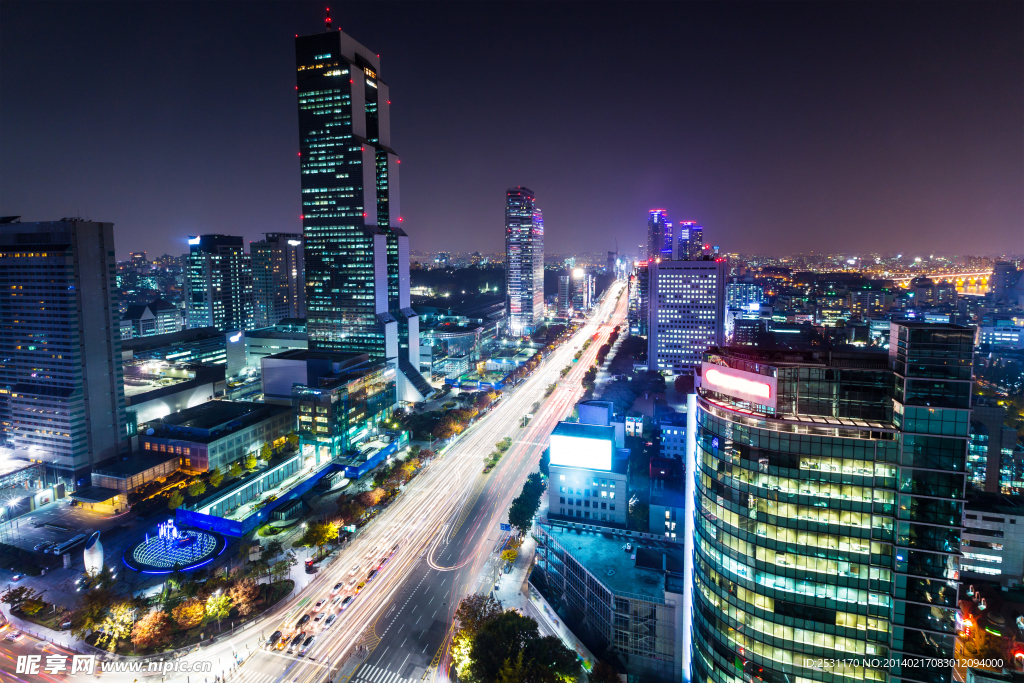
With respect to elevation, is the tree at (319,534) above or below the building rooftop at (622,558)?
below

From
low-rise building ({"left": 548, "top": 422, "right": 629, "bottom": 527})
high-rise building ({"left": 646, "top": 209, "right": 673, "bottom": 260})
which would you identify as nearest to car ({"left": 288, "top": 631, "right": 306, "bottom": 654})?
low-rise building ({"left": 548, "top": 422, "right": 629, "bottom": 527})

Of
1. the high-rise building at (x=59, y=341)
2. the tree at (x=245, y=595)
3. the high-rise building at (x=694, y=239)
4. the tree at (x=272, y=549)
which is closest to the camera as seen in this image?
the tree at (x=245, y=595)

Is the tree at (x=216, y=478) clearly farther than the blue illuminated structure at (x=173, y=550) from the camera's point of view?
Yes

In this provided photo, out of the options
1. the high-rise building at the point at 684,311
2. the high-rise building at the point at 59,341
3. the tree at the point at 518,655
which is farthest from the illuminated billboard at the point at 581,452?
the high-rise building at the point at 59,341

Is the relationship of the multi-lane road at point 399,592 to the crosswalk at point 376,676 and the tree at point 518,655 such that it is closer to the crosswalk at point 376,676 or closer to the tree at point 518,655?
the crosswalk at point 376,676

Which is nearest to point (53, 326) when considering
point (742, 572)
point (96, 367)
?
point (96, 367)

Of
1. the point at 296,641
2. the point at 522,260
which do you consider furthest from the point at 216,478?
Result: the point at 522,260

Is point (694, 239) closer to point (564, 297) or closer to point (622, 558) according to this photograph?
point (564, 297)

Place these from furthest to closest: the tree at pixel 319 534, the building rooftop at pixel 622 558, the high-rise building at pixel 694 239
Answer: the high-rise building at pixel 694 239 < the tree at pixel 319 534 < the building rooftop at pixel 622 558
